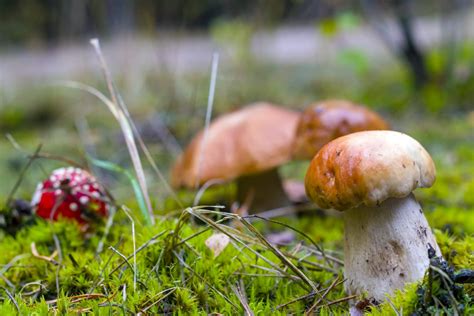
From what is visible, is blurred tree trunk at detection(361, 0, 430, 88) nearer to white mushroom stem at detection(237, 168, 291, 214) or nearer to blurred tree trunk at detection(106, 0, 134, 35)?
white mushroom stem at detection(237, 168, 291, 214)

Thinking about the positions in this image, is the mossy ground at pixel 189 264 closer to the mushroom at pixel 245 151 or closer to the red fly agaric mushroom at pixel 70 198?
the red fly agaric mushroom at pixel 70 198

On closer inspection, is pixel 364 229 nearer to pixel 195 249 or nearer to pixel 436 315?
pixel 436 315

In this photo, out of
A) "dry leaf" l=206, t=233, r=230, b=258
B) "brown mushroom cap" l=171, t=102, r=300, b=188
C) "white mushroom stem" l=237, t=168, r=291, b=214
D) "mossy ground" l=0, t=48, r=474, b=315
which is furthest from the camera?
"white mushroom stem" l=237, t=168, r=291, b=214

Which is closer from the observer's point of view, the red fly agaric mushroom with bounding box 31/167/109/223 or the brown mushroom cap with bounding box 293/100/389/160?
the red fly agaric mushroom with bounding box 31/167/109/223

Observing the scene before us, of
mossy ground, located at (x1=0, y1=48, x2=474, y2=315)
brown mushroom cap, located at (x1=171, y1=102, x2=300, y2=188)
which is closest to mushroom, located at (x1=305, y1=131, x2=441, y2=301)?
mossy ground, located at (x1=0, y1=48, x2=474, y2=315)

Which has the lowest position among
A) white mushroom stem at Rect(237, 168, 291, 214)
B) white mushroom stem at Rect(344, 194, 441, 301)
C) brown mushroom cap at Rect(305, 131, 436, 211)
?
white mushroom stem at Rect(237, 168, 291, 214)

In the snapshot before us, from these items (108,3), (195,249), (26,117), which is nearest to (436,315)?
(195,249)
